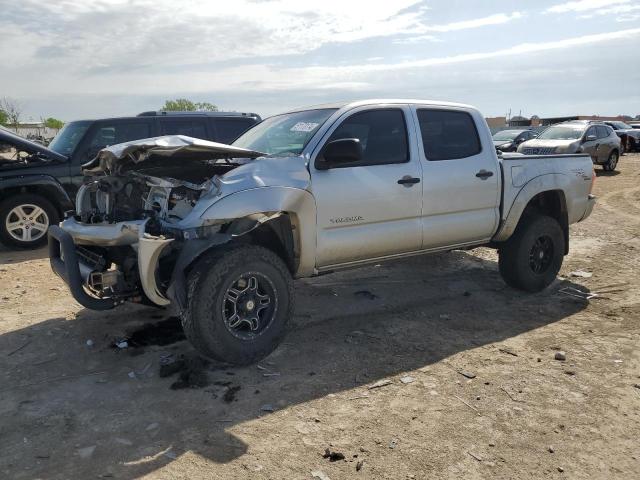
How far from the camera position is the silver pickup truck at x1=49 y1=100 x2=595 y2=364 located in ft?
13.0

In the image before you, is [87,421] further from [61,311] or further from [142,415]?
[61,311]

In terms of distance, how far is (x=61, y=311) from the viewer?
5.38 m

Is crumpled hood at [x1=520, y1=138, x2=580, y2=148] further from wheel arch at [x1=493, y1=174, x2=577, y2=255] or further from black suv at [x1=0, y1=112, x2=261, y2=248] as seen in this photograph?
black suv at [x1=0, y1=112, x2=261, y2=248]

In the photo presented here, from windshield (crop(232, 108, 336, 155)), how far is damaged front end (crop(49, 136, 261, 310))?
0.37 m

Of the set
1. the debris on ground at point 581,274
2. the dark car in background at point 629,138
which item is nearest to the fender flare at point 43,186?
the debris on ground at point 581,274

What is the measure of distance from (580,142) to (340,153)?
15124 mm

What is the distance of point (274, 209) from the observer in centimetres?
410

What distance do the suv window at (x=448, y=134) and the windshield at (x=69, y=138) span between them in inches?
220

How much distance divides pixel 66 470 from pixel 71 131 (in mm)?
6981

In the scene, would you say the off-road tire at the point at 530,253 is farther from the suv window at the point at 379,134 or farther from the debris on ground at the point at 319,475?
the debris on ground at the point at 319,475

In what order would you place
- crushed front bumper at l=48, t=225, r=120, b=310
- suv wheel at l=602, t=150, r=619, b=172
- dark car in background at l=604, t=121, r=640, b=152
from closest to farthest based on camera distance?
crushed front bumper at l=48, t=225, r=120, b=310 < suv wheel at l=602, t=150, r=619, b=172 < dark car in background at l=604, t=121, r=640, b=152

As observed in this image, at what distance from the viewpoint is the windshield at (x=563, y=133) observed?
1730cm

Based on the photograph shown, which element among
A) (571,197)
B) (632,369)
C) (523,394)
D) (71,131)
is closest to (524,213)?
(571,197)

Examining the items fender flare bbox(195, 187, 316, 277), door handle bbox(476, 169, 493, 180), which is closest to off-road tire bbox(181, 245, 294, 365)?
fender flare bbox(195, 187, 316, 277)
